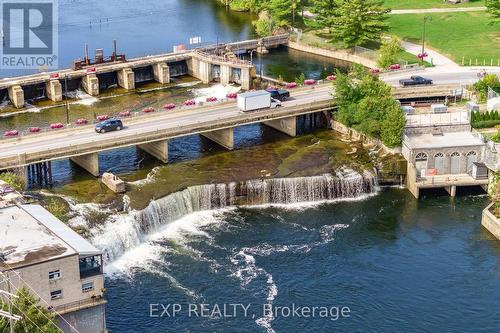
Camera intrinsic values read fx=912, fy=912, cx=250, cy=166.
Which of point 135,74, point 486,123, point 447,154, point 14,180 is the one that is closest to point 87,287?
point 14,180

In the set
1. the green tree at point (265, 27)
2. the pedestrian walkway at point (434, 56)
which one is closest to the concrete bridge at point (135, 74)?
the green tree at point (265, 27)

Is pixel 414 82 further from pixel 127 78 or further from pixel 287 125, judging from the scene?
pixel 127 78

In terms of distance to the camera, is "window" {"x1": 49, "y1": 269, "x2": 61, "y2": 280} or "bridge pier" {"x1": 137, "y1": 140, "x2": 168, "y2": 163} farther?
"bridge pier" {"x1": 137, "y1": 140, "x2": 168, "y2": 163}

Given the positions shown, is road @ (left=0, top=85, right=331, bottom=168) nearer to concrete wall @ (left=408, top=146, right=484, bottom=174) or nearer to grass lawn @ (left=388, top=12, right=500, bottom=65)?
concrete wall @ (left=408, top=146, right=484, bottom=174)

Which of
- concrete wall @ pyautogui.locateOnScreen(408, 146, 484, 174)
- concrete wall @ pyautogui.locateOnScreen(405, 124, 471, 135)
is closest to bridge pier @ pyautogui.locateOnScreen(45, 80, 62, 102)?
concrete wall @ pyautogui.locateOnScreen(405, 124, 471, 135)

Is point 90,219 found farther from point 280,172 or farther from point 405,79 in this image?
point 405,79

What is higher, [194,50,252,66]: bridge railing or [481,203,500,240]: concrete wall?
[194,50,252,66]: bridge railing

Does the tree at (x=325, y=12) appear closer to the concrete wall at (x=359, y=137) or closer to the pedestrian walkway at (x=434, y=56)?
the pedestrian walkway at (x=434, y=56)

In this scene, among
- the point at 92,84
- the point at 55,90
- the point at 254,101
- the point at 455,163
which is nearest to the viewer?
the point at 455,163
